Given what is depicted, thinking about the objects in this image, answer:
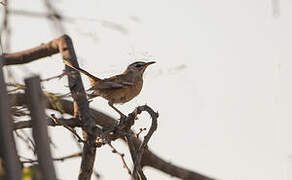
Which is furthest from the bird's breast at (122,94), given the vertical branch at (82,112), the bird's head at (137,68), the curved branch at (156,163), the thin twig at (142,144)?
the thin twig at (142,144)

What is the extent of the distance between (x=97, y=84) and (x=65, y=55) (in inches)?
30.8

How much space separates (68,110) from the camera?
499 centimetres

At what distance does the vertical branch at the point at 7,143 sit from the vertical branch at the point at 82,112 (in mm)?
1684

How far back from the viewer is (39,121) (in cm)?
163

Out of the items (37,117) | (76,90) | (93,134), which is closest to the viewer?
(37,117)

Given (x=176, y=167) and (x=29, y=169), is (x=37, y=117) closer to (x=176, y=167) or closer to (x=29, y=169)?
(x=29, y=169)

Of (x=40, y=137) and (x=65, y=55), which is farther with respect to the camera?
(x=65, y=55)

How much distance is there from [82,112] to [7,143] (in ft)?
7.72

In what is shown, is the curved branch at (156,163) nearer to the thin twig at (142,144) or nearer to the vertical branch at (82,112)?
the vertical branch at (82,112)

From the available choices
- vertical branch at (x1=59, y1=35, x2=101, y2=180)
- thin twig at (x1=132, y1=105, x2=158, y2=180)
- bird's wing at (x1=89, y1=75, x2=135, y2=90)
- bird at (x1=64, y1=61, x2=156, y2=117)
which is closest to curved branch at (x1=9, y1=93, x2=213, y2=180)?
bird at (x1=64, y1=61, x2=156, y2=117)

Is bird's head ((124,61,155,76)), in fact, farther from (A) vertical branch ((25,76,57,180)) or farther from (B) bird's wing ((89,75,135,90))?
(A) vertical branch ((25,76,57,180))

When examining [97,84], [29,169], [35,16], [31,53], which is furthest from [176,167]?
[29,169]

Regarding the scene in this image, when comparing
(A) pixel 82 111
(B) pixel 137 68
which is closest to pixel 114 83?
(B) pixel 137 68

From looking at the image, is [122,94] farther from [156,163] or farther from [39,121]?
[39,121]
